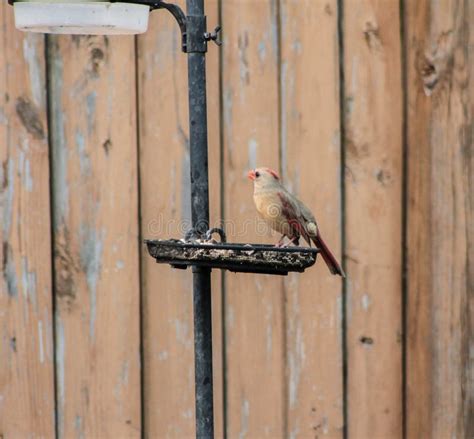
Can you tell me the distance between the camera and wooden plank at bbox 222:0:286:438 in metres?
2.45

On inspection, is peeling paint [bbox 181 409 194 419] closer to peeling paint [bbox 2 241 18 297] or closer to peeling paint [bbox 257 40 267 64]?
peeling paint [bbox 2 241 18 297]

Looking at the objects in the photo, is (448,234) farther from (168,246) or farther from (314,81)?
(168,246)

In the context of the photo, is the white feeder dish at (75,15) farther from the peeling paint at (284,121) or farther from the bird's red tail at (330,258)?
the peeling paint at (284,121)

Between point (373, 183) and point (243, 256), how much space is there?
97cm

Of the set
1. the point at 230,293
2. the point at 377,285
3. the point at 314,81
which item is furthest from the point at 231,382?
the point at 314,81

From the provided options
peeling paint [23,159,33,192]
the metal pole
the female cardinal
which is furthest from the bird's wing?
peeling paint [23,159,33,192]

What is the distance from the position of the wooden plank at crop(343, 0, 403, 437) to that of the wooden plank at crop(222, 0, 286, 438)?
0.64ft

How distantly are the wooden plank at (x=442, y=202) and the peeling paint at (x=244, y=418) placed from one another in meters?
0.47

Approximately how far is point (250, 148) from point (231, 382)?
24.5 inches

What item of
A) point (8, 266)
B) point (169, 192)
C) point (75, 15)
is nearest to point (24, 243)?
point (8, 266)

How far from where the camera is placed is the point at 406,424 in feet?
8.18

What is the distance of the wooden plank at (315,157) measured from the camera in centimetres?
245

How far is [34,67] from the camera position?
8.00 ft

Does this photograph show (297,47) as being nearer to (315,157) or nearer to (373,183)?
(315,157)
